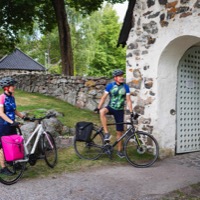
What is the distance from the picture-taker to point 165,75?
24.1 feet

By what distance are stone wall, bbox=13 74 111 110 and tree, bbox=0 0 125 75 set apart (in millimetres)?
1585

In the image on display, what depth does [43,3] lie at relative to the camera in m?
17.3

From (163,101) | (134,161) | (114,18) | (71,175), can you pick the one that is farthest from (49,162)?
(114,18)

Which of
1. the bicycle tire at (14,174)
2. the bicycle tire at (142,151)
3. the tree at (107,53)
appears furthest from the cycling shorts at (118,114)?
the tree at (107,53)

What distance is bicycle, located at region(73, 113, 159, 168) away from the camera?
6.57m

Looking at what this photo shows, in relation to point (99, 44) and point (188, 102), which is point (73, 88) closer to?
point (188, 102)

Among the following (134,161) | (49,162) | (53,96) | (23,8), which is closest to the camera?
(49,162)

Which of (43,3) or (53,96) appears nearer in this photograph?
(53,96)

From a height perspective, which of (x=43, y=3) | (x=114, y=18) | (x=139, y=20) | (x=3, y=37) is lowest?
(x=139, y=20)

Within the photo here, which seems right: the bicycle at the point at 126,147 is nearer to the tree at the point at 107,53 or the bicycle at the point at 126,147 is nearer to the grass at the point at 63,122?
the grass at the point at 63,122

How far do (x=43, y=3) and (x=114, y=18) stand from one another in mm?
21852

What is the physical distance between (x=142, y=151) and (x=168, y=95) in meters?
1.54

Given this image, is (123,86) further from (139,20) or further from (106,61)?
(106,61)

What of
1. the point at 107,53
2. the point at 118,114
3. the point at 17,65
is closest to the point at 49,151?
the point at 118,114
